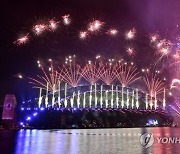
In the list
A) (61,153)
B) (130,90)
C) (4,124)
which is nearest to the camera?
(61,153)

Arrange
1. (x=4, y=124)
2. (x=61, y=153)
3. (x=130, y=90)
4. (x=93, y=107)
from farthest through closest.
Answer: (x=130, y=90) → (x=93, y=107) → (x=4, y=124) → (x=61, y=153)

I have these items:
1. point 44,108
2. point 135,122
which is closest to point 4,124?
point 44,108

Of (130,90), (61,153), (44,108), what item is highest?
(130,90)

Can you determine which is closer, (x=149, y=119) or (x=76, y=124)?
(x=76, y=124)

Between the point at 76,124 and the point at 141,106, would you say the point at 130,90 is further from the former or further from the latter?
the point at 76,124

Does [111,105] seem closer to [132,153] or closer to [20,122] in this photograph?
[20,122]

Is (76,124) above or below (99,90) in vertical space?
below

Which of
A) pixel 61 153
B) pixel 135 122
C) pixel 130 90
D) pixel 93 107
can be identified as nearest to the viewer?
pixel 61 153

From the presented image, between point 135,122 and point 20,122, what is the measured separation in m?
52.3

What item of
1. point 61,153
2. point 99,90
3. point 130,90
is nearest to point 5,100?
point 99,90

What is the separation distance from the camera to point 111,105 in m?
116

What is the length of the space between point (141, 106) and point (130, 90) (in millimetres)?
6852

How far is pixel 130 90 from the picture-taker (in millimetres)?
119312

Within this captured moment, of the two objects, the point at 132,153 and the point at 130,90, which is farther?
the point at 130,90
